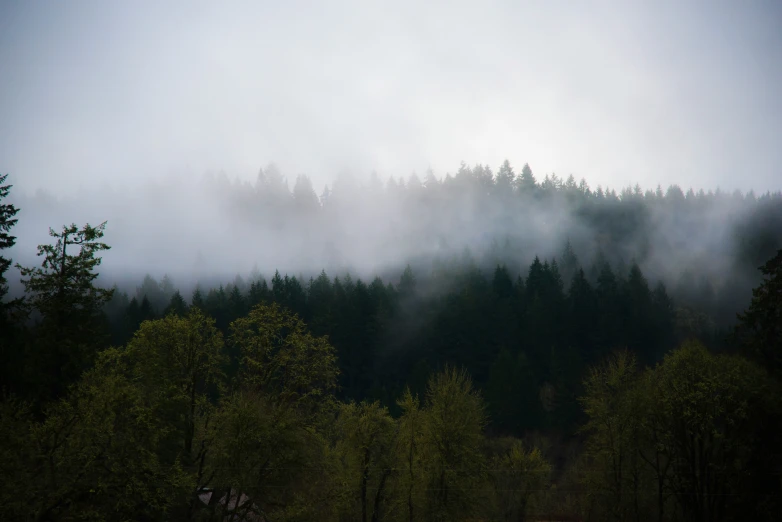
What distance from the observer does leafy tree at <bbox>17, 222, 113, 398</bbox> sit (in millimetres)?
32656

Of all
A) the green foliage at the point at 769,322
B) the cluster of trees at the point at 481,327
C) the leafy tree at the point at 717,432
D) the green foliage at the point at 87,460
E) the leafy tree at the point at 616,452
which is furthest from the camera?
the cluster of trees at the point at 481,327

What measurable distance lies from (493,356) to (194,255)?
102589 mm

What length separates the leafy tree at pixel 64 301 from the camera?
3266 cm

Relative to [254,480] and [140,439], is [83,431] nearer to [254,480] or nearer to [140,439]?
[140,439]

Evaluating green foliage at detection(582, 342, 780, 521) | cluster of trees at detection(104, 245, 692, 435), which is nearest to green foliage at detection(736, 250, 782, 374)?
green foliage at detection(582, 342, 780, 521)

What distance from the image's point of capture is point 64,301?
32844 millimetres

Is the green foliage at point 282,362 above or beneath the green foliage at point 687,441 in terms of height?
above

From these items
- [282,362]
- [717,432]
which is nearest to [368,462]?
[282,362]

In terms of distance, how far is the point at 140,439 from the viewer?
1041 inches

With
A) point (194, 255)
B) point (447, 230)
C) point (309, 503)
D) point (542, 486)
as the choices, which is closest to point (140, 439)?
point (309, 503)

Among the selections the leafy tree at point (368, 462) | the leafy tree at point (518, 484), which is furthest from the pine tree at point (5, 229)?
the leafy tree at point (518, 484)

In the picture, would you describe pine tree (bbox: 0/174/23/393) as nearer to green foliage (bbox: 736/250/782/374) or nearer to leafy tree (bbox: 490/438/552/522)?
leafy tree (bbox: 490/438/552/522)

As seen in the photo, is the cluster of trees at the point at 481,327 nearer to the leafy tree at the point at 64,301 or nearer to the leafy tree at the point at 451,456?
the leafy tree at the point at 451,456

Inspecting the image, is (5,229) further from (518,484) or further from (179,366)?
(518,484)
